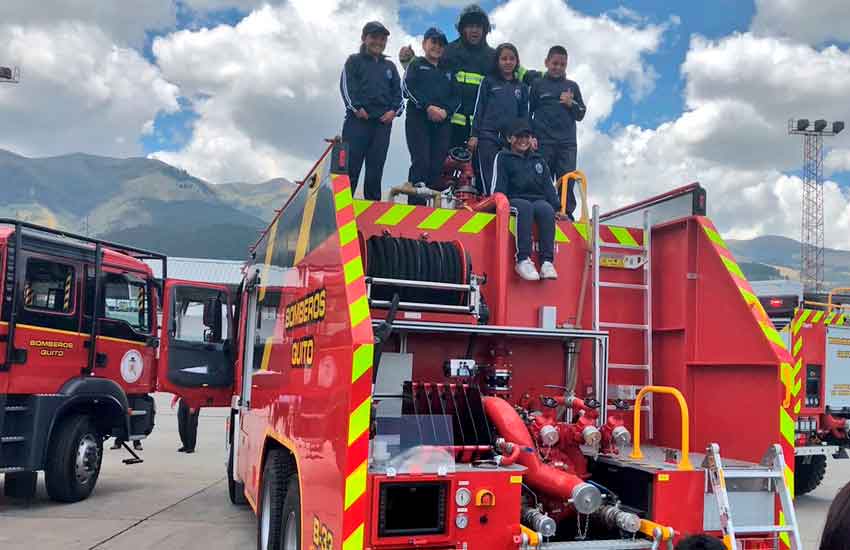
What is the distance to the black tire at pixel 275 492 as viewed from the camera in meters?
4.94

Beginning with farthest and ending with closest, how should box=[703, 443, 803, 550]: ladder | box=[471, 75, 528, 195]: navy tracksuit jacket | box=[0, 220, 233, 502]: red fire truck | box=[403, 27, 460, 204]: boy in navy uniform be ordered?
1. box=[0, 220, 233, 502]: red fire truck
2. box=[403, 27, 460, 204]: boy in navy uniform
3. box=[471, 75, 528, 195]: navy tracksuit jacket
4. box=[703, 443, 803, 550]: ladder

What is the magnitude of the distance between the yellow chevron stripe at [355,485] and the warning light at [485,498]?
591 mm

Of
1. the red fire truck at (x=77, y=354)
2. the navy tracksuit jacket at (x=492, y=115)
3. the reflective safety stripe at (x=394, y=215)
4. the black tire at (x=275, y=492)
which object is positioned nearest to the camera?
the black tire at (x=275, y=492)

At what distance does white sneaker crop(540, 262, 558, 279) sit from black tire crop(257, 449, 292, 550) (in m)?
2.15

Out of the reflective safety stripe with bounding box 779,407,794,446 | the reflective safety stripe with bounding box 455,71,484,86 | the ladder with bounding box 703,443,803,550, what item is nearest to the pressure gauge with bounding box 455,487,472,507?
the ladder with bounding box 703,443,803,550

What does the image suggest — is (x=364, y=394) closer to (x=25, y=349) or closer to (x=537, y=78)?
(x=537, y=78)

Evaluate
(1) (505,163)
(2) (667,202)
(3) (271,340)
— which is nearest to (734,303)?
(2) (667,202)

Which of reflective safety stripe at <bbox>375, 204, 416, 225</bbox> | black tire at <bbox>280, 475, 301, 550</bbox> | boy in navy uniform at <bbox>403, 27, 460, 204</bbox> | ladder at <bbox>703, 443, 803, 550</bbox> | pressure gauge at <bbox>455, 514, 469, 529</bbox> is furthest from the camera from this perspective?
boy in navy uniform at <bbox>403, 27, 460, 204</bbox>

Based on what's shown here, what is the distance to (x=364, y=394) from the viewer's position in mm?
3377

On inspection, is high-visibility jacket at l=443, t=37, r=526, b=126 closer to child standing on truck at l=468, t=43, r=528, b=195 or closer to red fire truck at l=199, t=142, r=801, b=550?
child standing on truck at l=468, t=43, r=528, b=195

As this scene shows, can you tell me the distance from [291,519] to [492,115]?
4375mm

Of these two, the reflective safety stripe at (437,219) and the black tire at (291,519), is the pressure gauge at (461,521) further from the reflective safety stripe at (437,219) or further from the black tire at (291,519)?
the reflective safety stripe at (437,219)

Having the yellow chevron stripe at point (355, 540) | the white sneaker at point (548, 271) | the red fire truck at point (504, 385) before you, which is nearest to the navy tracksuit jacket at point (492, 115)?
the red fire truck at point (504, 385)

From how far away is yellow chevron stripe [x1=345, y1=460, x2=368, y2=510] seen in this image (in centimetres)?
336
